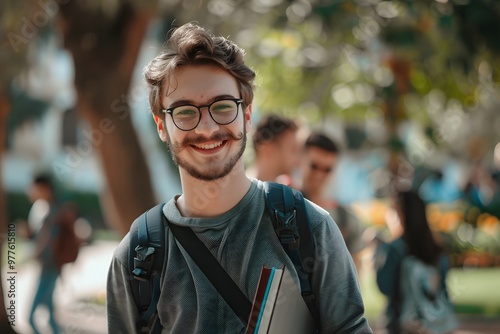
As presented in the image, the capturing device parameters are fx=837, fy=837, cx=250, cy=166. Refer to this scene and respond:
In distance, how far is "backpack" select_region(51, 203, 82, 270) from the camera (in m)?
8.98

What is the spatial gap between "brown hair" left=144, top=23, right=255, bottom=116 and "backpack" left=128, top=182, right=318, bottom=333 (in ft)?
1.00

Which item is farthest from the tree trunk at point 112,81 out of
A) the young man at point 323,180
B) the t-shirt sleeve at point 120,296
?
the t-shirt sleeve at point 120,296

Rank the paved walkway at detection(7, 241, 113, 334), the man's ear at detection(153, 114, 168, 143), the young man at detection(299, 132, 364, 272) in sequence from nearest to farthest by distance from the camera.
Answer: the man's ear at detection(153, 114, 168, 143)
the young man at detection(299, 132, 364, 272)
the paved walkway at detection(7, 241, 113, 334)

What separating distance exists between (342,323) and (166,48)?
0.91m

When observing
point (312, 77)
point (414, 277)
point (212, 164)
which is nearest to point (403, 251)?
point (414, 277)

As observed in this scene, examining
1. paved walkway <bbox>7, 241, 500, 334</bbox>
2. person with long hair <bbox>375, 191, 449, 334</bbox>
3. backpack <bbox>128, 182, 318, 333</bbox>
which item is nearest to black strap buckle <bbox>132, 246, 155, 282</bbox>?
backpack <bbox>128, 182, 318, 333</bbox>

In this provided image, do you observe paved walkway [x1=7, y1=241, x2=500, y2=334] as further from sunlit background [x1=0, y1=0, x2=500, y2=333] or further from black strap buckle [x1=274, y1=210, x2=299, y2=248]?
black strap buckle [x1=274, y1=210, x2=299, y2=248]

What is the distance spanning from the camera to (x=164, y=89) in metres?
2.33

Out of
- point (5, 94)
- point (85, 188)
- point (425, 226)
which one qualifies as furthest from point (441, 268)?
point (85, 188)

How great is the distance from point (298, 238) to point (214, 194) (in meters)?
0.28

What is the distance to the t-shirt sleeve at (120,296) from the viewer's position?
7.50ft

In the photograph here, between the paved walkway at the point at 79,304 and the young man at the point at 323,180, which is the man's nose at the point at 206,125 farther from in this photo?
the paved walkway at the point at 79,304

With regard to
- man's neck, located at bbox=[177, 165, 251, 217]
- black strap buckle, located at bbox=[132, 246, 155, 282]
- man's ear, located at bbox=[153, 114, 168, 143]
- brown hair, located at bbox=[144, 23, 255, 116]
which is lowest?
black strap buckle, located at bbox=[132, 246, 155, 282]

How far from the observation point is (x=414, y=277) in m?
6.07
